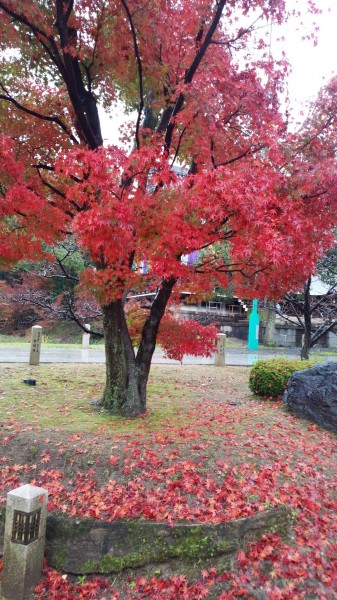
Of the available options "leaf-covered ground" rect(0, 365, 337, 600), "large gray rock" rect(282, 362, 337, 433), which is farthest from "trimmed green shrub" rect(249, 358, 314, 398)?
"leaf-covered ground" rect(0, 365, 337, 600)

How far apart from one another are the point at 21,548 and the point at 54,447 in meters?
1.70

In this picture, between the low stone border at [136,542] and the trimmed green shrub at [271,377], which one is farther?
the trimmed green shrub at [271,377]

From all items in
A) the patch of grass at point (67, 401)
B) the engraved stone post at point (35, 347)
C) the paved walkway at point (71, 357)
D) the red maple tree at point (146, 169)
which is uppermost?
the red maple tree at point (146, 169)

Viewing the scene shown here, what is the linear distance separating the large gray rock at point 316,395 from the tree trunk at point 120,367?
323 centimetres

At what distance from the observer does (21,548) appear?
3.95m

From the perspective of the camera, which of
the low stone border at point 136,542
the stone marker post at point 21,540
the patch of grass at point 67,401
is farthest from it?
the patch of grass at point 67,401

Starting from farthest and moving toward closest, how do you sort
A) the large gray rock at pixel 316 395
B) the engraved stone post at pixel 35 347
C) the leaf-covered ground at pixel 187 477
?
the engraved stone post at pixel 35 347 < the large gray rock at pixel 316 395 < the leaf-covered ground at pixel 187 477

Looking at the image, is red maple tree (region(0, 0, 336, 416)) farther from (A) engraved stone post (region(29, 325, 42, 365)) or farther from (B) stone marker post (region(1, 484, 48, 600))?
(A) engraved stone post (region(29, 325, 42, 365))

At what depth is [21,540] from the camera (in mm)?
3938

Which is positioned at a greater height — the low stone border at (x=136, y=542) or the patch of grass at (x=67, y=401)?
the patch of grass at (x=67, y=401)

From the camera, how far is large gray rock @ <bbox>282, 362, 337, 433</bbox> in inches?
312

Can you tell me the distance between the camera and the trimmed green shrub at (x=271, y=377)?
9.59 metres

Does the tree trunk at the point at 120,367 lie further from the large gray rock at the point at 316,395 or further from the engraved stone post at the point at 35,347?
the engraved stone post at the point at 35,347

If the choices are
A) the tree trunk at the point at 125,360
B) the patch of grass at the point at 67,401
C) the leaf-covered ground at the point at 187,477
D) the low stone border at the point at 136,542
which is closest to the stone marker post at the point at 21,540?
the leaf-covered ground at the point at 187,477
